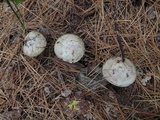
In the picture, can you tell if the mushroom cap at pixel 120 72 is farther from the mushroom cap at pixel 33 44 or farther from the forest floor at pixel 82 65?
the mushroom cap at pixel 33 44

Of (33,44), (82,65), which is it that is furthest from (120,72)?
(33,44)

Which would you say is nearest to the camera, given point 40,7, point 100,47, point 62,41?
point 62,41

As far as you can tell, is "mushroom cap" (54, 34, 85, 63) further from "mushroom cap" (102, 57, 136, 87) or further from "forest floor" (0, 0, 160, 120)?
"mushroom cap" (102, 57, 136, 87)

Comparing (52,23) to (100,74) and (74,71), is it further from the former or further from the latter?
(100,74)

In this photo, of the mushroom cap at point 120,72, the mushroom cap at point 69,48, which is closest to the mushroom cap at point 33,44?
the mushroom cap at point 69,48

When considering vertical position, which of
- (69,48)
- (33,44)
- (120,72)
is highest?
(33,44)

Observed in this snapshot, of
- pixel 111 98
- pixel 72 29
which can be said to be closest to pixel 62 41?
pixel 72 29

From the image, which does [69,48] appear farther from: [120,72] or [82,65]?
[120,72]
